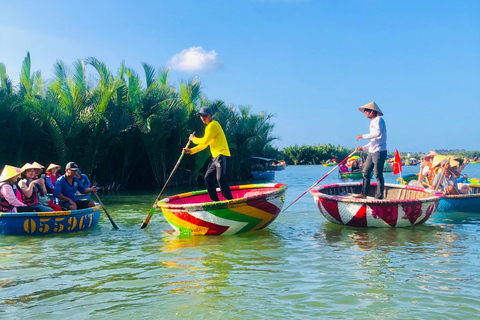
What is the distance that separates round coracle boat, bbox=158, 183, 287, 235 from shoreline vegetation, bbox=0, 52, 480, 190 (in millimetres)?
11758

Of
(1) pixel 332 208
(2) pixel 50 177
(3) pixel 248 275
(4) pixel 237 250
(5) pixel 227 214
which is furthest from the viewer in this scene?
(2) pixel 50 177

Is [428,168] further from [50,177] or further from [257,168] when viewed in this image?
[257,168]

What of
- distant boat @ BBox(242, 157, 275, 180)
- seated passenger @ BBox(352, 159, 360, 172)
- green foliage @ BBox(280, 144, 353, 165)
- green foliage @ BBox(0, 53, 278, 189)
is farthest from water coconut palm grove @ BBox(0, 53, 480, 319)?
green foliage @ BBox(280, 144, 353, 165)

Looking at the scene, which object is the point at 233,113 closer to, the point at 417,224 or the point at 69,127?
the point at 69,127

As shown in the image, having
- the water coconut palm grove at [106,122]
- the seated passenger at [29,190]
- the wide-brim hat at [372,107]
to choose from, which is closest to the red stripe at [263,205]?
the wide-brim hat at [372,107]

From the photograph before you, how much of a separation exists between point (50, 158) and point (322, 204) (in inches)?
563

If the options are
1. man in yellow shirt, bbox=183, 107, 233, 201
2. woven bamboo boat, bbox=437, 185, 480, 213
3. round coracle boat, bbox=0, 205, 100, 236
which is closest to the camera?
man in yellow shirt, bbox=183, 107, 233, 201

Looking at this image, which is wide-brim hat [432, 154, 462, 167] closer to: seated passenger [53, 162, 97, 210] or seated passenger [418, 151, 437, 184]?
seated passenger [418, 151, 437, 184]

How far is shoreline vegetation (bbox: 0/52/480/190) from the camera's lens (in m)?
17.8

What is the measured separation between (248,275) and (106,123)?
15.1 m

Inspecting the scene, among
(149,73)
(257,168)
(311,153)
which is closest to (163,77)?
(149,73)

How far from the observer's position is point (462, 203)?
1051 centimetres

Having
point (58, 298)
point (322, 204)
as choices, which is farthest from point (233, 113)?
point (58, 298)

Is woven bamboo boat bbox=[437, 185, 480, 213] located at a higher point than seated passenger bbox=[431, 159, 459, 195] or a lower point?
lower
